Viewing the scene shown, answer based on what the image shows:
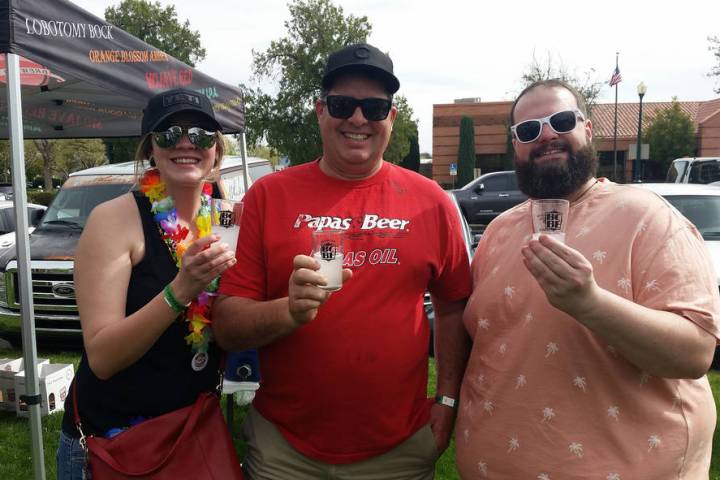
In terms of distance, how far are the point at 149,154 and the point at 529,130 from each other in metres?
1.53

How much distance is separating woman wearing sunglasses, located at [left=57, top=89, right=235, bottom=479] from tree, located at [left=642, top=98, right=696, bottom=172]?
114ft

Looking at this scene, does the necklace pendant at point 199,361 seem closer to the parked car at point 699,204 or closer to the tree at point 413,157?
the parked car at point 699,204

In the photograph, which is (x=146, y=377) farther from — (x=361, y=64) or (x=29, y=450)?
(x=29, y=450)

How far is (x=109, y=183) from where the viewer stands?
7746mm

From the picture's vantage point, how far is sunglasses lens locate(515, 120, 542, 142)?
2152 millimetres

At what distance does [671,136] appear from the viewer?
31.8m

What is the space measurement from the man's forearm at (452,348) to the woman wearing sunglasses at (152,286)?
0.97 metres

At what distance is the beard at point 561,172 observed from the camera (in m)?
2.10

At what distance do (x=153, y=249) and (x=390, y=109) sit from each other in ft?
3.61

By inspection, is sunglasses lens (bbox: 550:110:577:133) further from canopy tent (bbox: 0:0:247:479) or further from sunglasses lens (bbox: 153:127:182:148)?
canopy tent (bbox: 0:0:247:479)

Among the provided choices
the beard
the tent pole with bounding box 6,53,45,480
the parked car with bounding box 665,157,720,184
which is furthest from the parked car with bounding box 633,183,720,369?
the parked car with bounding box 665,157,720,184

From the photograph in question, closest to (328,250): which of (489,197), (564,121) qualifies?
(564,121)

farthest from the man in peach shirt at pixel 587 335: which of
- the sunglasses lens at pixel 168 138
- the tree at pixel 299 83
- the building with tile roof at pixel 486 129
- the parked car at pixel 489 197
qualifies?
the building with tile roof at pixel 486 129

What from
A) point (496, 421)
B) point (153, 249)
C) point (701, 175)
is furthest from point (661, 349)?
point (701, 175)
